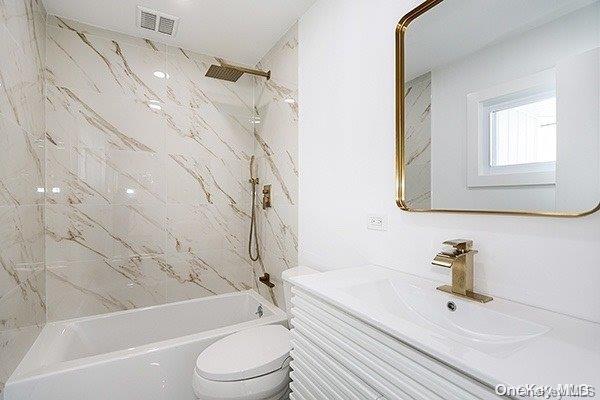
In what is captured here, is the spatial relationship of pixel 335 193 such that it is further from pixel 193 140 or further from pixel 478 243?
pixel 193 140

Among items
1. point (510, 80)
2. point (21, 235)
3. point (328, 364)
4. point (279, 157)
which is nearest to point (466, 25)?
point (510, 80)

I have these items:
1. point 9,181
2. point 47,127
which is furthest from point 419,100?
point 47,127

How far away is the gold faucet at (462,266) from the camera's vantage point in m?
0.90

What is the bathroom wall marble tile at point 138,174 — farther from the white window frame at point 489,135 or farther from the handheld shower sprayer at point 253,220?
the white window frame at point 489,135

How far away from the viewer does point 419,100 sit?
1.16 metres

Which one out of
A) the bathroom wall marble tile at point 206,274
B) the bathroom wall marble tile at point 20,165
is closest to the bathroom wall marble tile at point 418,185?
the bathroom wall marble tile at point 20,165

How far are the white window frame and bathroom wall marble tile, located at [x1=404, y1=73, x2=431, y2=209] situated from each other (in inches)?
6.0

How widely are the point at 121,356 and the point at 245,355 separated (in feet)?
2.09

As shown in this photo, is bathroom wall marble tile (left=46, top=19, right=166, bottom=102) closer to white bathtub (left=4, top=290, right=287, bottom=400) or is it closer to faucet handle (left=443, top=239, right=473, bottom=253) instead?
white bathtub (left=4, top=290, right=287, bottom=400)

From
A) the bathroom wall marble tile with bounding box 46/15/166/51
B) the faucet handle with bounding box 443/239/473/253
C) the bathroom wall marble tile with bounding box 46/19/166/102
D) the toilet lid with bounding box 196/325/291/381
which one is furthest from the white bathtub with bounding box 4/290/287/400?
the bathroom wall marble tile with bounding box 46/15/166/51

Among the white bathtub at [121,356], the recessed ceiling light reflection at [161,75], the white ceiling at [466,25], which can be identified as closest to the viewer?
the white ceiling at [466,25]

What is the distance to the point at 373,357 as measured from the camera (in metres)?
0.75

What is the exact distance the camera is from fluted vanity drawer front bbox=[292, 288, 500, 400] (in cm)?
57

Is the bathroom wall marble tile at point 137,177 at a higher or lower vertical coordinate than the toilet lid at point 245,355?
higher
